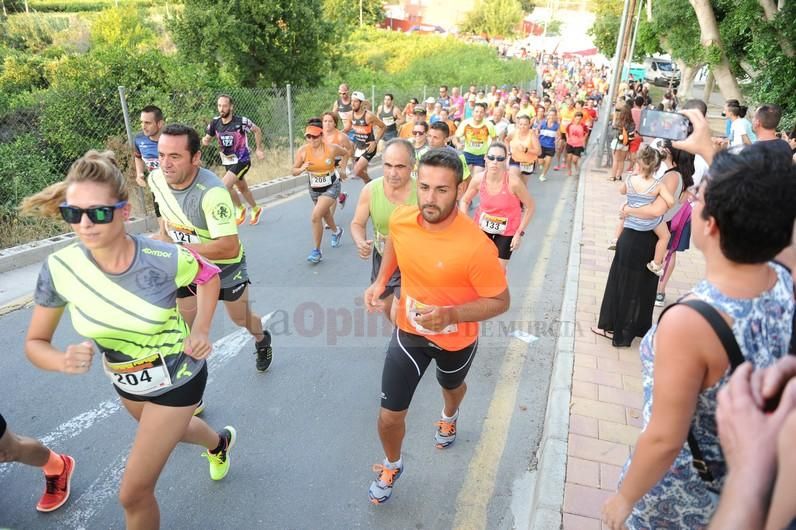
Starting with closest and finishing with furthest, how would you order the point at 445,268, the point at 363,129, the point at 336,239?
the point at 445,268
the point at 336,239
the point at 363,129

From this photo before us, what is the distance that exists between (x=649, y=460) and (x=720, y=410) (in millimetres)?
454

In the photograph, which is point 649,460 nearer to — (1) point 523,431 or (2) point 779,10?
(1) point 523,431

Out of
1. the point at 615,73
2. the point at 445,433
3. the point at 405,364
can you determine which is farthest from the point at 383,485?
the point at 615,73

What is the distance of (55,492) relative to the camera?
2.98 metres

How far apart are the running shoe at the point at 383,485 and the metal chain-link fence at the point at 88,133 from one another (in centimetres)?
619

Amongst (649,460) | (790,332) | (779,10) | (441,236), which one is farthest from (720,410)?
(779,10)

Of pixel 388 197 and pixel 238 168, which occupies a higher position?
pixel 388 197

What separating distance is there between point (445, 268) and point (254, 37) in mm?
15236

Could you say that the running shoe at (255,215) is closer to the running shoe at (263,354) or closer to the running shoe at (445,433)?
Result: the running shoe at (263,354)

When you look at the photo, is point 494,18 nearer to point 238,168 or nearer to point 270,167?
point 270,167

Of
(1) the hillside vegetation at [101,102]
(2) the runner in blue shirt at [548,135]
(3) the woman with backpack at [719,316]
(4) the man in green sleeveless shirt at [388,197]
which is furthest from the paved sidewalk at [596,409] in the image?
(2) the runner in blue shirt at [548,135]

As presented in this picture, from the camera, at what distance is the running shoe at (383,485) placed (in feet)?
10.0

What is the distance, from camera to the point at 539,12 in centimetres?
9838

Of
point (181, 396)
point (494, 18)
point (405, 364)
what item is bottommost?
point (405, 364)
